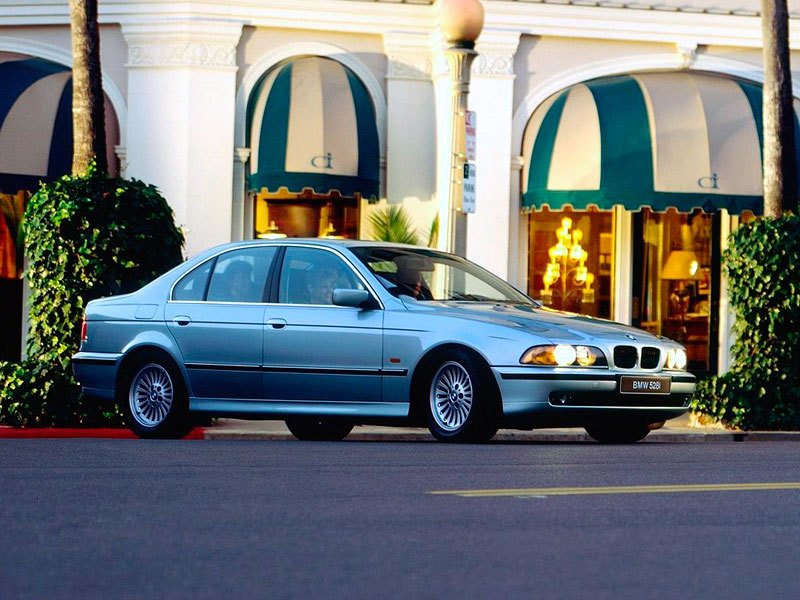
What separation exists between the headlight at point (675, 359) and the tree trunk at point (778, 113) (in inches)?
205

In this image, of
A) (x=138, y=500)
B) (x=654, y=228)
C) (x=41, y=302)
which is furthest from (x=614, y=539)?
(x=654, y=228)

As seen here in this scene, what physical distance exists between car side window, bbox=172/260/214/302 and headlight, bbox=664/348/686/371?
11.7 feet

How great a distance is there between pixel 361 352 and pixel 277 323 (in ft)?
2.50

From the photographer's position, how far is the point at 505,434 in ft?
46.1

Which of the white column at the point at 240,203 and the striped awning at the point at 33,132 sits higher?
the striped awning at the point at 33,132

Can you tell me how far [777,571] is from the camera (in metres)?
5.70

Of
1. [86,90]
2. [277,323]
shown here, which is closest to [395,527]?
[277,323]

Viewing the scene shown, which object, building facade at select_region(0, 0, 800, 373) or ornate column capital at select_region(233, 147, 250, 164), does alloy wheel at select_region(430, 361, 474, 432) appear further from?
ornate column capital at select_region(233, 147, 250, 164)

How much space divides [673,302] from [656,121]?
3.01 m

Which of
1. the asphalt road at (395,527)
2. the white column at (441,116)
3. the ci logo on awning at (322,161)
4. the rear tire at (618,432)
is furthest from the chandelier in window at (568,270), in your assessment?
the asphalt road at (395,527)

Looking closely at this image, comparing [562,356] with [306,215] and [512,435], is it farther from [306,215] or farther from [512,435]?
[306,215]

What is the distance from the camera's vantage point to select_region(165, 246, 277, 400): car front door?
39.6 feet

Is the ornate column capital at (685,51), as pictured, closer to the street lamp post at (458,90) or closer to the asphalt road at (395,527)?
the street lamp post at (458,90)

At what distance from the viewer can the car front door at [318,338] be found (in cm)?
1156
